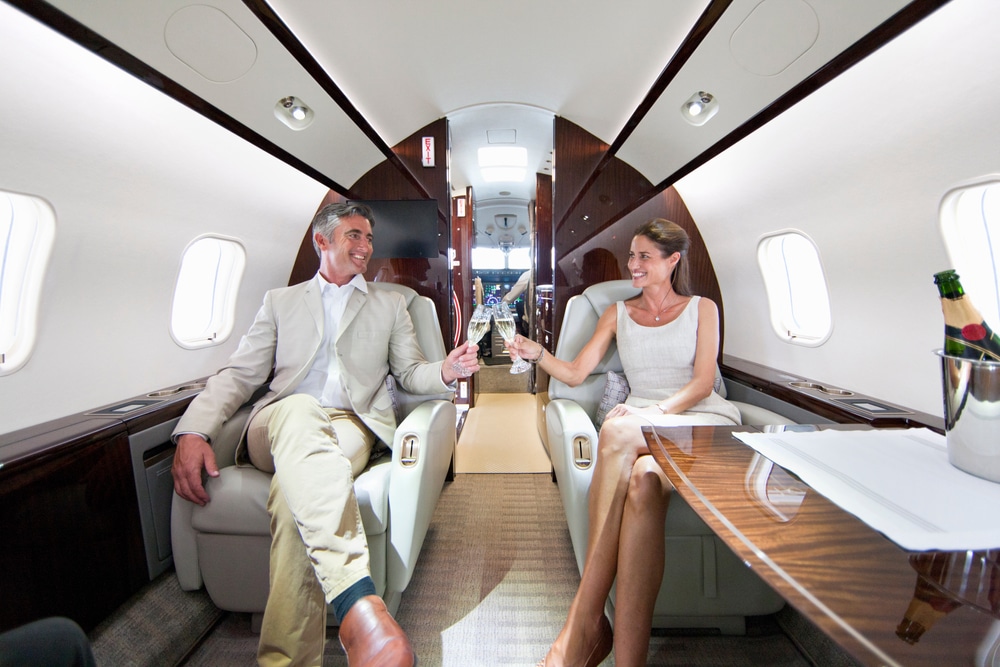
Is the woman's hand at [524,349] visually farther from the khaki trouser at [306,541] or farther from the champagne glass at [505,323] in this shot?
the khaki trouser at [306,541]

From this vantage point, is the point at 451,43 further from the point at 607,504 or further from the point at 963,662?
the point at 963,662

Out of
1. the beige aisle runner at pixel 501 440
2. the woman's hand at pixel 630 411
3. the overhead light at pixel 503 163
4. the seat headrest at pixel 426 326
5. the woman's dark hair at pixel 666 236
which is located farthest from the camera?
the overhead light at pixel 503 163

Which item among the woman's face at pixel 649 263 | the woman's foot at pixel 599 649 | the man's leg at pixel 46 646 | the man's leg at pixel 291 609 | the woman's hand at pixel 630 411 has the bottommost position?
the woman's foot at pixel 599 649

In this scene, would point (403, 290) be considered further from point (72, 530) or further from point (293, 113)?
point (72, 530)

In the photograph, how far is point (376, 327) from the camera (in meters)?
2.08

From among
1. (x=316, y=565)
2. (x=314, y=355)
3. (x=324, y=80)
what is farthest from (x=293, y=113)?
(x=316, y=565)

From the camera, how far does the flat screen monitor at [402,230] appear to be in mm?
2881

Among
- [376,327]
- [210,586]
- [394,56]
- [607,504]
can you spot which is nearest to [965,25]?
[607,504]

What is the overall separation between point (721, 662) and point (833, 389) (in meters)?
1.33

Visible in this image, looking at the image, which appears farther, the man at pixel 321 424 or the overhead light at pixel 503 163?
the overhead light at pixel 503 163

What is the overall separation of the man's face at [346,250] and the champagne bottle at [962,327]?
2.13 meters

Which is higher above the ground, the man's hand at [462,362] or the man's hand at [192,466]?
the man's hand at [462,362]

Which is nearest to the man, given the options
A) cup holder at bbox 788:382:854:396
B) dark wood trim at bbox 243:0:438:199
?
dark wood trim at bbox 243:0:438:199

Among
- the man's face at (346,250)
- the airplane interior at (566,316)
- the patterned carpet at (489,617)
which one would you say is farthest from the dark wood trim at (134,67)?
the patterned carpet at (489,617)
